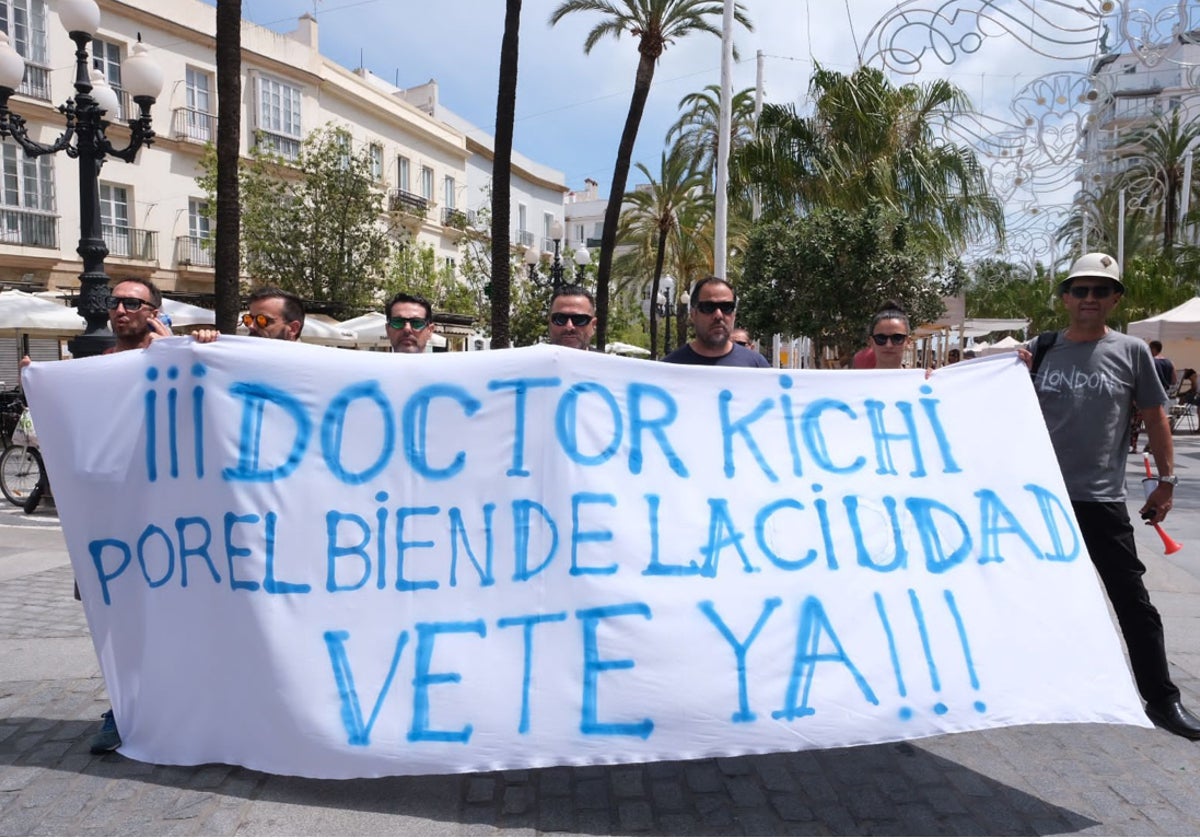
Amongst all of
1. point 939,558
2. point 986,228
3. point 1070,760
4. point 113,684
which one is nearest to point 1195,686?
point 1070,760

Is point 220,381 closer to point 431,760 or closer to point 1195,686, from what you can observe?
point 431,760

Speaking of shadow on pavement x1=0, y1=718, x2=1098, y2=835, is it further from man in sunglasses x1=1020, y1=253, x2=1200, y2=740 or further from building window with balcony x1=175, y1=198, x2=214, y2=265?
building window with balcony x1=175, y1=198, x2=214, y2=265

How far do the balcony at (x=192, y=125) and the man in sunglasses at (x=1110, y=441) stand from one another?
1056 inches

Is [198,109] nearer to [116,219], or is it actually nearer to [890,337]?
[116,219]

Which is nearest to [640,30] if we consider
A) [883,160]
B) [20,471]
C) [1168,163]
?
[883,160]

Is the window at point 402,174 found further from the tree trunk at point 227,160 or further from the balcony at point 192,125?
the tree trunk at point 227,160

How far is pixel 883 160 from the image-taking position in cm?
1759

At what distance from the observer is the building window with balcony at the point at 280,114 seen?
2858cm

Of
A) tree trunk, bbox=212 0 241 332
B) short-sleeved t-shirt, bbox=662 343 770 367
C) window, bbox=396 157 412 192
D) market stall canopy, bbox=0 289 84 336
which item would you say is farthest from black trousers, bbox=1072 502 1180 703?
window, bbox=396 157 412 192

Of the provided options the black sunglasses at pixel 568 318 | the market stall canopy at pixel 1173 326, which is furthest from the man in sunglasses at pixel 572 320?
the market stall canopy at pixel 1173 326

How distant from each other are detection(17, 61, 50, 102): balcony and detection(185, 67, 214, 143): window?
3.98 metres

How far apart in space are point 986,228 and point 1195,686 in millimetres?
14991

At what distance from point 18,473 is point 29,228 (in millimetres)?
15732

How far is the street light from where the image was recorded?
30.0ft
